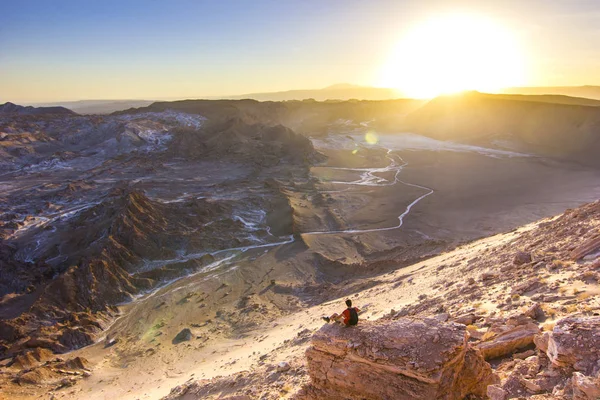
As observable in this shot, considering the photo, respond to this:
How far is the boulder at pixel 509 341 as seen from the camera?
530 centimetres

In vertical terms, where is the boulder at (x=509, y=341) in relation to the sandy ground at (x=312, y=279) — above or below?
above

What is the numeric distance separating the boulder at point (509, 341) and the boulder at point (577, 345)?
0.99m

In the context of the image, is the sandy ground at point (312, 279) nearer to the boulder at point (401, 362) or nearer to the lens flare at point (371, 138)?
the boulder at point (401, 362)

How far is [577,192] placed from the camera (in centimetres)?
2927

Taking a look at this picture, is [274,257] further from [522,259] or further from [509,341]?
[509,341]

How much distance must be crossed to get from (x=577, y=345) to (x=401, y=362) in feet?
5.99

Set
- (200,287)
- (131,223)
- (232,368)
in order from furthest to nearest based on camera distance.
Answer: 1. (131,223)
2. (200,287)
3. (232,368)

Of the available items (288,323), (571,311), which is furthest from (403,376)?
(288,323)

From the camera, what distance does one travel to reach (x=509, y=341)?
5367 millimetres

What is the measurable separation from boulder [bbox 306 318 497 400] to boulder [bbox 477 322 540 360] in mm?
651

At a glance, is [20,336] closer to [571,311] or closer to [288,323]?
[288,323]

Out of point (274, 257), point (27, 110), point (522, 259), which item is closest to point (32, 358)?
point (274, 257)

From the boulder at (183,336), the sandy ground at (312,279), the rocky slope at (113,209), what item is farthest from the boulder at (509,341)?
the rocky slope at (113,209)

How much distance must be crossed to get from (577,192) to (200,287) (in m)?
28.3
